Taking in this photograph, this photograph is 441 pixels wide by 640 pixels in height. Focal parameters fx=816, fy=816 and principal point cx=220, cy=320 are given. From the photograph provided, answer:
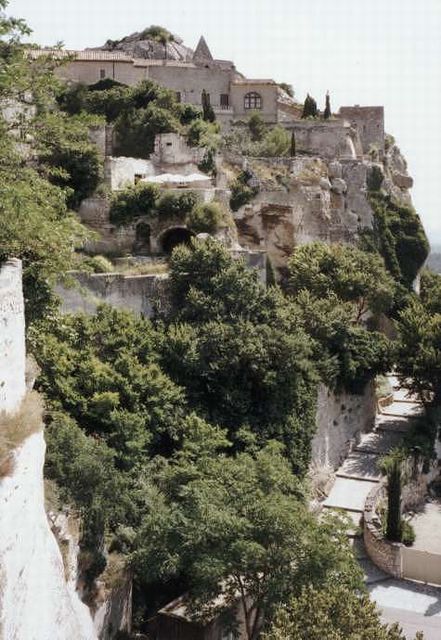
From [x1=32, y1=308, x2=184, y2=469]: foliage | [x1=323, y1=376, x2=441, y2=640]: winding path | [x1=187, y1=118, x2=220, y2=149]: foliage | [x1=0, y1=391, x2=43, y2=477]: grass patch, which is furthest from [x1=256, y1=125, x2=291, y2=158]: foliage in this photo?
[x1=0, y1=391, x2=43, y2=477]: grass patch

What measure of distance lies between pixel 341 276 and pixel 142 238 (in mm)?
7635

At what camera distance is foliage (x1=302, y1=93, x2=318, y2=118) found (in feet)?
163

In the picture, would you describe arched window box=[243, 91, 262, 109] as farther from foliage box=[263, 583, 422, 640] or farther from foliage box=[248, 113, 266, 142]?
foliage box=[263, 583, 422, 640]

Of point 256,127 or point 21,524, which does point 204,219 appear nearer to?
point 21,524

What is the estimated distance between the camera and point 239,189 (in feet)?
112

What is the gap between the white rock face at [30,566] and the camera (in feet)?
34.9

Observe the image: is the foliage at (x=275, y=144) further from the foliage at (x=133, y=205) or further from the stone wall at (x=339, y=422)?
the stone wall at (x=339, y=422)

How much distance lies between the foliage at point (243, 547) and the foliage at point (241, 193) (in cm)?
1849

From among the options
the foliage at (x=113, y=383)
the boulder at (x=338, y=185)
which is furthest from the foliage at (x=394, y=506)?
the boulder at (x=338, y=185)

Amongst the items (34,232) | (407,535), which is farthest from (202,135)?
(34,232)

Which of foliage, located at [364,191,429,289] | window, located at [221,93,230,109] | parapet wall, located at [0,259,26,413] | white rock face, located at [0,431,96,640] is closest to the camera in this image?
white rock face, located at [0,431,96,640]

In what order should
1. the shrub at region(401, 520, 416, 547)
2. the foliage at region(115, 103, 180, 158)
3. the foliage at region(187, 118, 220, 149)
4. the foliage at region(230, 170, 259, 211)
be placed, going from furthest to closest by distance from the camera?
1. the foliage at region(115, 103, 180, 158)
2. the foliage at region(187, 118, 220, 149)
3. the foliage at region(230, 170, 259, 211)
4. the shrub at region(401, 520, 416, 547)

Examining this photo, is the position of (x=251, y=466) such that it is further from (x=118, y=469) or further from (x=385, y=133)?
(x=385, y=133)

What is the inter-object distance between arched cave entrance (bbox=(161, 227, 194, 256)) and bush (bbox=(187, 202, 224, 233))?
0.60m
